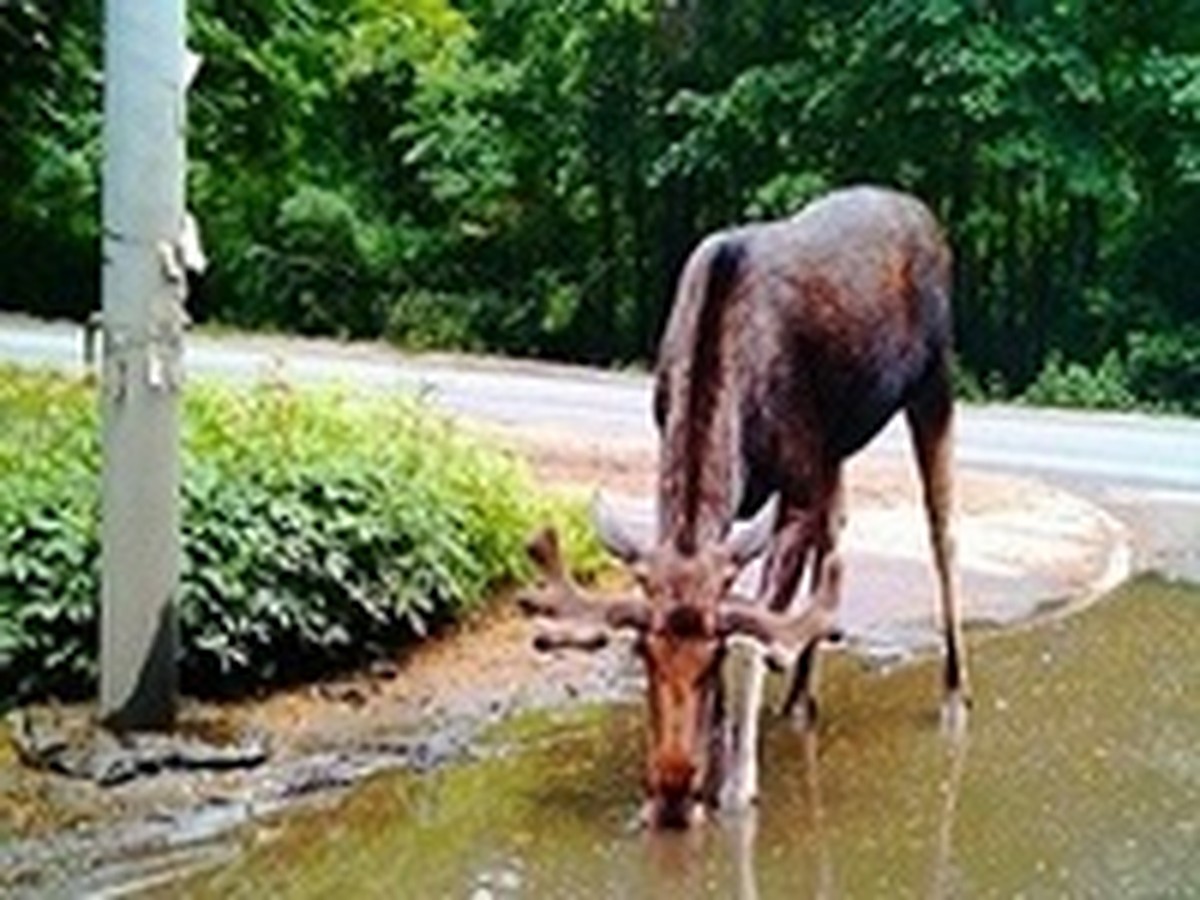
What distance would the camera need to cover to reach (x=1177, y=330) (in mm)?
25203

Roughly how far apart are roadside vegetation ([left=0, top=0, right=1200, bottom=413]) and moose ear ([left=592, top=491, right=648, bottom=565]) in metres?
12.8

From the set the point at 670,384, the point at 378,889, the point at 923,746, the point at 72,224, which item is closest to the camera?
the point at 378,889

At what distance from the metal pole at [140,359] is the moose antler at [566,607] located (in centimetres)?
144

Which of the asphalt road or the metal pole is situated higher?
the metal pole

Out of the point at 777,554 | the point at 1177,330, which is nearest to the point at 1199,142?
the point at 1177,330

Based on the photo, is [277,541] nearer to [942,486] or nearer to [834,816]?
[834,816]

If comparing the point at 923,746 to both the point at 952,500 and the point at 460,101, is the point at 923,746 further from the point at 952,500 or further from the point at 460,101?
the point at 460,101

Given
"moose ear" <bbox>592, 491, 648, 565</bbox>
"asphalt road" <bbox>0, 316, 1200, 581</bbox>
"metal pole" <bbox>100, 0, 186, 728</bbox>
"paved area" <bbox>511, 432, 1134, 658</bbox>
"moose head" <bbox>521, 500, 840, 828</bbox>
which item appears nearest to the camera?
"moose head" <bbox>521, 500, 840, 828</bbox>

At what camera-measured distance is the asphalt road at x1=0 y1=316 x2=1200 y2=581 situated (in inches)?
597

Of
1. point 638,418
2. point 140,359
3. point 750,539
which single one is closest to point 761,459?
point 750,539

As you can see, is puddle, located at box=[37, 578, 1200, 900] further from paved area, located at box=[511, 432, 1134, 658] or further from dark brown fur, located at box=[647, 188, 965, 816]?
paved area, located at box=[511, 432, 1134, 658]

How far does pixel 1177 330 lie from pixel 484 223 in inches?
332

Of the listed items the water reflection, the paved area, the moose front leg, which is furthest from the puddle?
the paved area

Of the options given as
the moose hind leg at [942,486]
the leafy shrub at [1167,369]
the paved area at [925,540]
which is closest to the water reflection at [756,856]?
the moose hind leg at [942,486]
